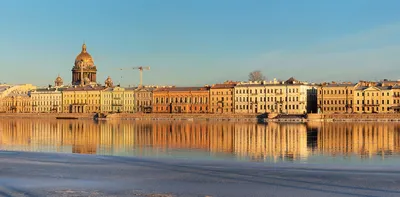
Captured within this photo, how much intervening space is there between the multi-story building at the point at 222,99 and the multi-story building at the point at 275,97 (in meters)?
1.18

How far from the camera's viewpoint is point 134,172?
16938mm

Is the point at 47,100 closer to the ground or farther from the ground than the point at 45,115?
farther from the ground

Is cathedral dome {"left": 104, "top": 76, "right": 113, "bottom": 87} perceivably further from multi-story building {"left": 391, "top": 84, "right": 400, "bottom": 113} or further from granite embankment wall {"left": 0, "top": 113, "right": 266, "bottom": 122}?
multi-story building {"left": 391, "top": 84, "right": 400, "bottom": 113}

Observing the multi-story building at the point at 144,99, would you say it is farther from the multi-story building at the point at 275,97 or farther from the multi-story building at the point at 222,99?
the multi-story building at the point at 275,97

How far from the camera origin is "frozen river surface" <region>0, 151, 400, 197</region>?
1371 cm

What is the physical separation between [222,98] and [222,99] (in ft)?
0.66

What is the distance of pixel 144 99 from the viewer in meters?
106

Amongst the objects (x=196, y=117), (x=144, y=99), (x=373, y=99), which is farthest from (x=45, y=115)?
(x=373, y=99)

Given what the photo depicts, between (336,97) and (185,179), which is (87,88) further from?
(185,179)

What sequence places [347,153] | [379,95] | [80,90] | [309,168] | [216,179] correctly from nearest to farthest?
[216,179]
[309,168]
[347,153]
[379,95]
[80,90]

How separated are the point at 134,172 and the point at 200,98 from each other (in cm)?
8286

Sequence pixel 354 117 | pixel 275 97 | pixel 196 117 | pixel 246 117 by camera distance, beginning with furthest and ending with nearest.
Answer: pixel 275 97 → pixel 196 117 → pixel 246 117 → pixel 354 117

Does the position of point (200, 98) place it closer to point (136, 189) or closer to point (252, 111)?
point (252, 111)

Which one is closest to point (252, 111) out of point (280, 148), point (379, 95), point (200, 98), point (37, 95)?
point (200, 98)
